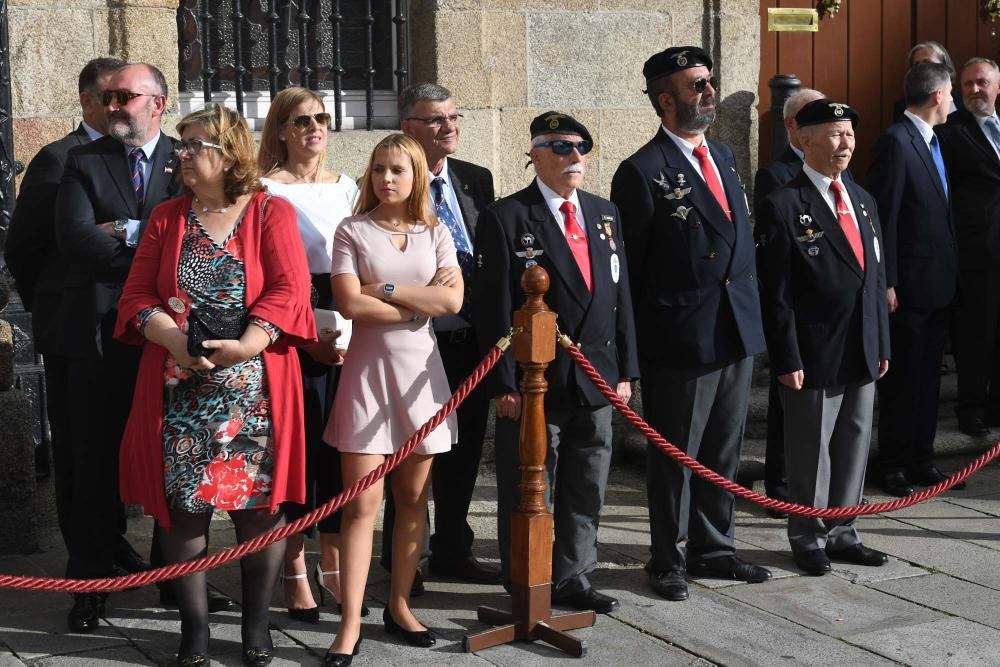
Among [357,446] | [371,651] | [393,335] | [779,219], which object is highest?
[779,219]

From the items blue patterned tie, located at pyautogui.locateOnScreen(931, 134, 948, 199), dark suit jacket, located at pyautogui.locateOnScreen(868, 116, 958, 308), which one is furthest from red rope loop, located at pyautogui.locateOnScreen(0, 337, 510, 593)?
blue patterned tie, located at pyautogui.locateOnScreen(931, 134, 948, 199)

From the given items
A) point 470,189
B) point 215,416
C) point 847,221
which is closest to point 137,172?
point 215,416

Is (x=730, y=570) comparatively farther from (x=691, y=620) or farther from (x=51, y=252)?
(x=51, y=252)

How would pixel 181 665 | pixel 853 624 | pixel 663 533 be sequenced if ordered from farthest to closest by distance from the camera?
1. pixel 663 533
2. pixel 853 624
3. pixel 181 665

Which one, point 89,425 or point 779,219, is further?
point 779,219

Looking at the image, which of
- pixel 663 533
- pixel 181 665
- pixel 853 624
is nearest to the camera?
pixel 181 665

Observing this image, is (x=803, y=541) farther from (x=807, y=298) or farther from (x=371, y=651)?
(x=371, y=651)

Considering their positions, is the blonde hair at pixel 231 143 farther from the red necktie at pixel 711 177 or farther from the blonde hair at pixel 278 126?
the red necktie at pixel 711 177

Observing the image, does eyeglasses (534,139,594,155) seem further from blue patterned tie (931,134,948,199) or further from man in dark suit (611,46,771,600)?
blue patterned tie (931,134,948,199)

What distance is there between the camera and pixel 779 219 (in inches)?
229

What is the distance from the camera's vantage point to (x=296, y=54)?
8055 mm

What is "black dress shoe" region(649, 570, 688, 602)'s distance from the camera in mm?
5445

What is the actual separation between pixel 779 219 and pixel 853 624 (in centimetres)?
159

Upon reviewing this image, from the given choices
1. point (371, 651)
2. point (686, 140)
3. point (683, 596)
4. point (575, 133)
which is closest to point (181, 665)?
point (371, 651)
